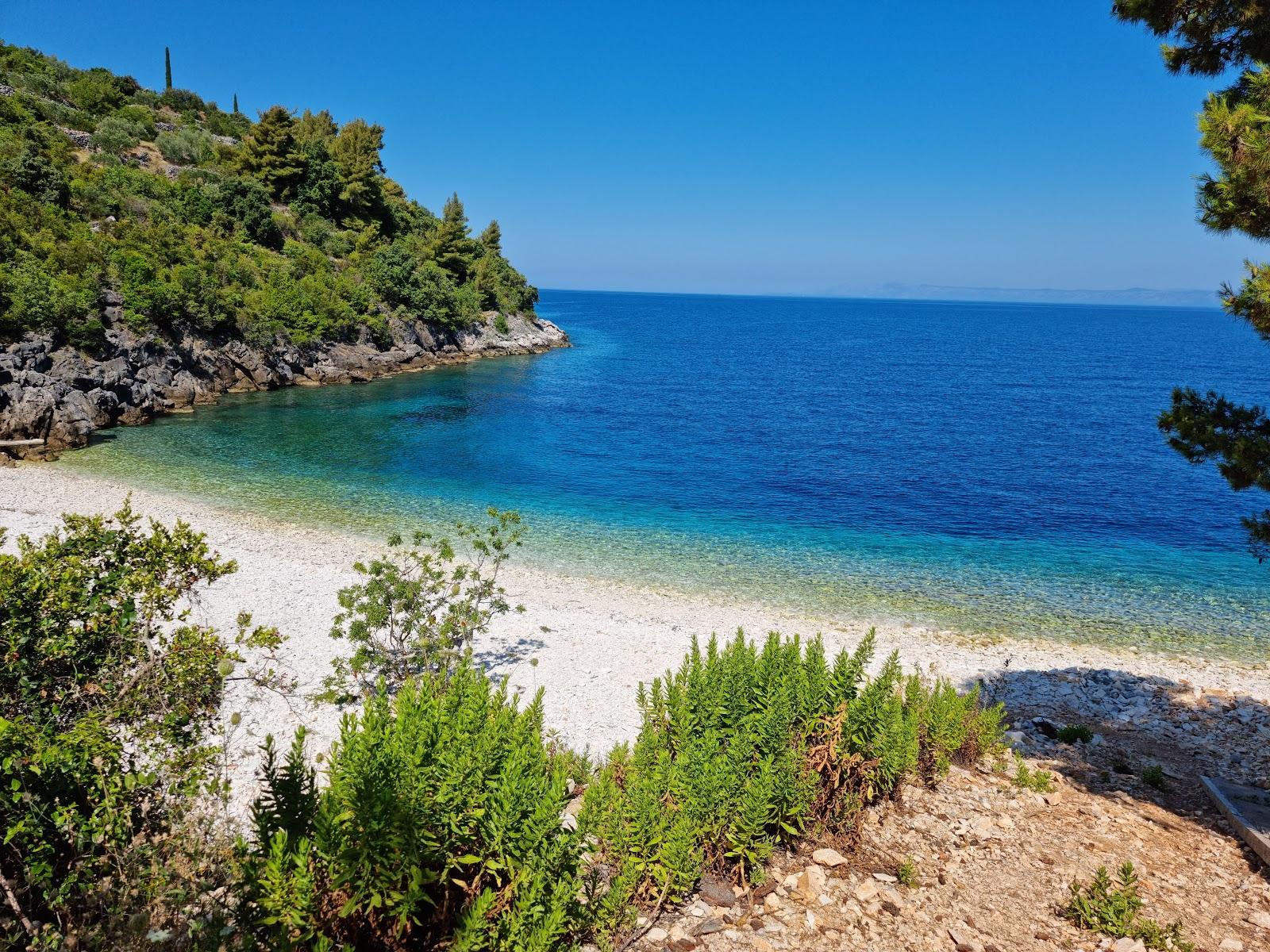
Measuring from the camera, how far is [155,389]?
42875mm

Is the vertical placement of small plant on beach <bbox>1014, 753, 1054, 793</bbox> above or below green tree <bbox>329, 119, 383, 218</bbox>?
below

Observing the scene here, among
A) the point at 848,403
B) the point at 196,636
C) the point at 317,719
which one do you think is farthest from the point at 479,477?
the point at 848,403

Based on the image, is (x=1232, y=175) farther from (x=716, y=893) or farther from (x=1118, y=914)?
(x=716, y=893)

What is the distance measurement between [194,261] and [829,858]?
58.2 metres

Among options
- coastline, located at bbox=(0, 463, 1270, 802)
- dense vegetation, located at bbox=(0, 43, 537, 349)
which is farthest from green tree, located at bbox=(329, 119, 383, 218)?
coastline, located at bbox=(0, 463, 1270, 802)

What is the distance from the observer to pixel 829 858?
26.1 ft

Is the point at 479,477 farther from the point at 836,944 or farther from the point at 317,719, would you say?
the point at 836,944

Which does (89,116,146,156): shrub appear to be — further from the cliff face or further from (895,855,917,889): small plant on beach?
(895,855,917,889): small plant on beach

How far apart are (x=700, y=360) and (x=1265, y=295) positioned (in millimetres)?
91132

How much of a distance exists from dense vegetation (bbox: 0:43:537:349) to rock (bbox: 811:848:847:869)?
4531cm

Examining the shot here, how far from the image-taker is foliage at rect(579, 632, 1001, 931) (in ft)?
22.3

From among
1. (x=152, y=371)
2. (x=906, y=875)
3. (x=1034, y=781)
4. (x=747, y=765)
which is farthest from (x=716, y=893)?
(x=152, y=371)

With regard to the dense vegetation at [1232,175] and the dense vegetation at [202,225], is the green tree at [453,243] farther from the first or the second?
the dense vegetation at [1232,175]

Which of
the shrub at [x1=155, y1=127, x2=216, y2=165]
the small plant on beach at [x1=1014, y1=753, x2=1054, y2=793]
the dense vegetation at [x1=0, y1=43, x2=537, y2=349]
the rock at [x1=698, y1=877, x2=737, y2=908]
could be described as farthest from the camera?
the shrub at [x1=155, y1=127, x2=216, y2=165]
